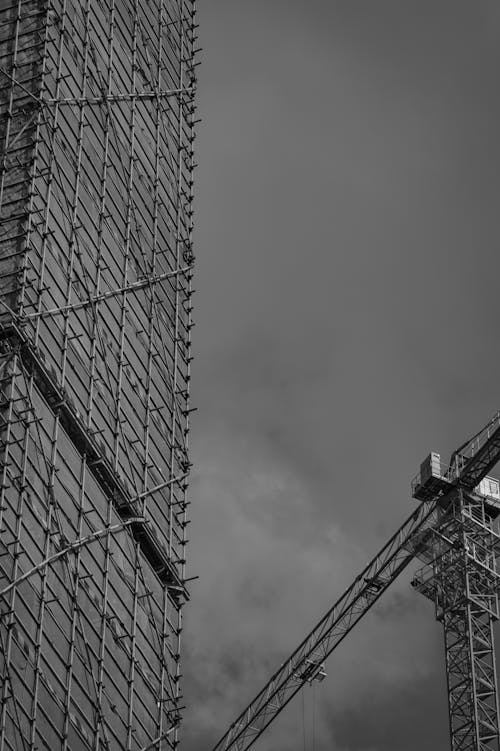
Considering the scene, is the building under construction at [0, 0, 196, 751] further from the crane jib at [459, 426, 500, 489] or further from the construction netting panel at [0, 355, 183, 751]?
the crane jib at [459, 426, 500, 489]

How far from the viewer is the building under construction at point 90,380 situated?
5456 centimetres

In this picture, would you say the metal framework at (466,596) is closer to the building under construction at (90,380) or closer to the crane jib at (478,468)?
the crane jib at (478,468)

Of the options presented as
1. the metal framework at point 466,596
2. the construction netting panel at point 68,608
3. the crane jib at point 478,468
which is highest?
the crane jib at point 478,468

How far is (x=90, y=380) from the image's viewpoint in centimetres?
6097

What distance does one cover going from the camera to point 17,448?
181 feet

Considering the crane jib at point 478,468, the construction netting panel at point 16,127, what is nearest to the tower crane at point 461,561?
the crane jib at point 478,468

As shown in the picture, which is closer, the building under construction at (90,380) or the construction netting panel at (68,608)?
the construction netting panel at (68,608)

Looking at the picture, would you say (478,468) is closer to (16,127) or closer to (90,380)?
(90,380)

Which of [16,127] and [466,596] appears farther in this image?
[466,596]

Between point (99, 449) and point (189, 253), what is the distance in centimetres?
1423

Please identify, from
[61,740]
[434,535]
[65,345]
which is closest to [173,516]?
[65,345]

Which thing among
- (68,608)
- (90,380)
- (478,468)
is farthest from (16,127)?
(478,468)

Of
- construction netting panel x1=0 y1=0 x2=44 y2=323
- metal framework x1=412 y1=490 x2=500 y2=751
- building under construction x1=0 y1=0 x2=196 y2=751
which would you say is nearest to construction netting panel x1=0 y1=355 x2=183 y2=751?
building under construction x1=0 y1=0 x2=196 y2=751

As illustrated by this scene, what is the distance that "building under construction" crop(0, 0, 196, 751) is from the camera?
54.6 meters
